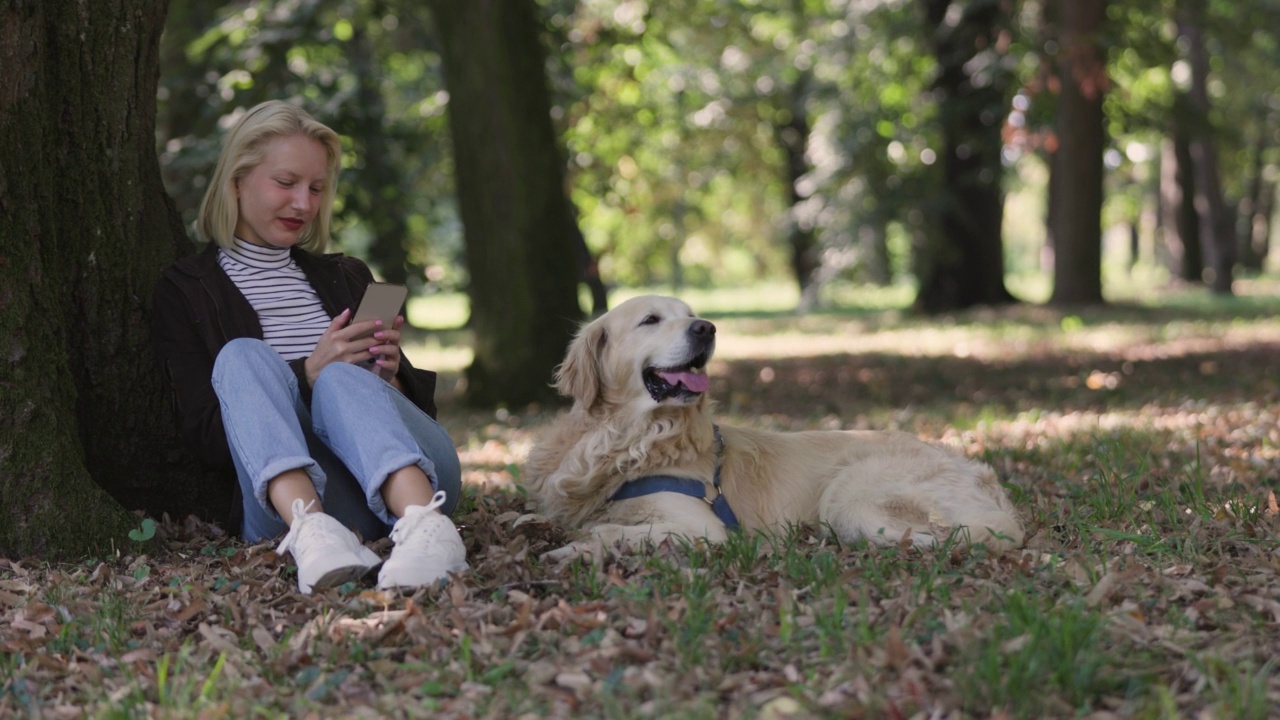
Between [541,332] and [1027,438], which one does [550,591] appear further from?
[541,332]

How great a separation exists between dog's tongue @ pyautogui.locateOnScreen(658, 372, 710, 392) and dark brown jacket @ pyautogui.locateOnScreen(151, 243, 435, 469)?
3.34ft

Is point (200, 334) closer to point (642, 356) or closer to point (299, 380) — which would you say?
point (299, 380)

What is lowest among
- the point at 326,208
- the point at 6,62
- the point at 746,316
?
the point at 746,316

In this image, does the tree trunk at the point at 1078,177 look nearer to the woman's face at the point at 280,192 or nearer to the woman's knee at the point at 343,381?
the woman's face at the point at 280,192

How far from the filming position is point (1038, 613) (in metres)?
3.01

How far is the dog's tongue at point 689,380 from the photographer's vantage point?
437 cm

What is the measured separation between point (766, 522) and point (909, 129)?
1610 cm

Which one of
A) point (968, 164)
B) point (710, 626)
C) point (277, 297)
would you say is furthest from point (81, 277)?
point (968, 164)

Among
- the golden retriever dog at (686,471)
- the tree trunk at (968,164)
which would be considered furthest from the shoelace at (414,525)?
the tree trunk at (968,164)

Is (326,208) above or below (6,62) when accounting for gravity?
Answer: below

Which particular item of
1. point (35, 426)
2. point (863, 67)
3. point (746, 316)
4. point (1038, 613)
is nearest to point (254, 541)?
point (35, 426)

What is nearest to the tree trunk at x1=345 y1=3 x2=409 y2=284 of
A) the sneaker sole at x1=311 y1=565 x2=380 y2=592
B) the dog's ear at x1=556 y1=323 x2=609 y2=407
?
the dog's ear at x1=556 y1=323 x2=609 y2=407

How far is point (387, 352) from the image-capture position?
14.0 feet

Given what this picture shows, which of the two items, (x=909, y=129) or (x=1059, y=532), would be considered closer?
(x=1059, y=532)
